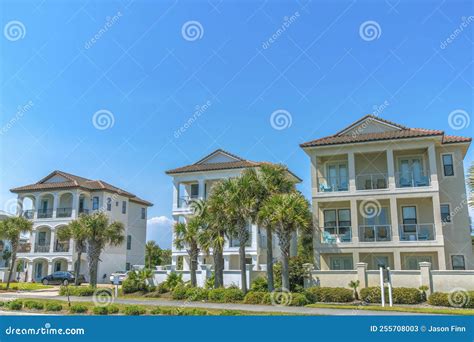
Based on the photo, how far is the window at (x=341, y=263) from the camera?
29812mm

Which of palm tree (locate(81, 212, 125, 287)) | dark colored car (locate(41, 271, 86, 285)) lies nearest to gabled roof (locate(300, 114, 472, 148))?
palm tree (locate(81, 212, 125, 287))

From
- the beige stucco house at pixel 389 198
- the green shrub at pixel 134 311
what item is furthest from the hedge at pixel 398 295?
the green shrub at pixel 134 311

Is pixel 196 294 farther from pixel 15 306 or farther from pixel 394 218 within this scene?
pixel 394 218

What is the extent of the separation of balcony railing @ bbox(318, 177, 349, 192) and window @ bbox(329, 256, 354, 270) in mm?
4741

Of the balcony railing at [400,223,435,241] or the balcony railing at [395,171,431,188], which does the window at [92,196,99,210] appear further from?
the balcony railing at [400,223,435,241]

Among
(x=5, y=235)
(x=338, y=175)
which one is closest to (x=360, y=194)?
(x=338, y=175)

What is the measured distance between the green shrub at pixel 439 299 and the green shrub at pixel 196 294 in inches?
486

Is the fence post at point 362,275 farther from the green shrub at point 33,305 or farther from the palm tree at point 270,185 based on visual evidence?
the green shrub at point 33,305

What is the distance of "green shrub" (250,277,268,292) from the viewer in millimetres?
26656

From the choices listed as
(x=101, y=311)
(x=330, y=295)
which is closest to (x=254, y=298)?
(x=330, y=295)

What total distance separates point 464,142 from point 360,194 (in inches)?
306
